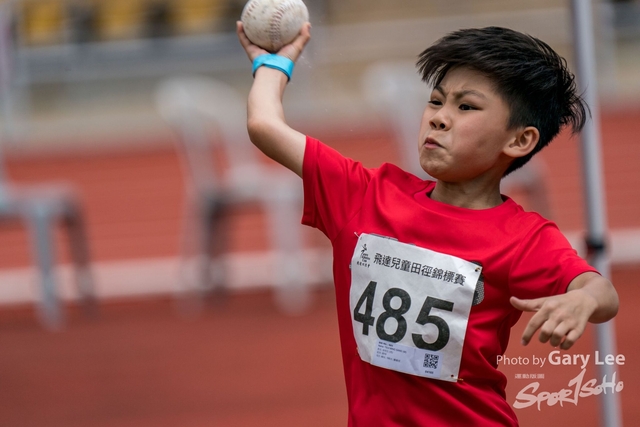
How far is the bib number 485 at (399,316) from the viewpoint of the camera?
1702mm

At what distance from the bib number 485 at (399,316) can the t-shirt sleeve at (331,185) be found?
0.54 ft

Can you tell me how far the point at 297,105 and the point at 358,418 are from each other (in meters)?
8.75

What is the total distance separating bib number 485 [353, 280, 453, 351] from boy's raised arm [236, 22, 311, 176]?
0.96ft

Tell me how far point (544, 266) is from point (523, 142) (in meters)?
0.28

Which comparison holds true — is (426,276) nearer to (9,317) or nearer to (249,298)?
(249,298)

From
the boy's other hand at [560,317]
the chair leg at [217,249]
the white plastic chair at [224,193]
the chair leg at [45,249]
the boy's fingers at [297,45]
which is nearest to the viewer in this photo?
the boy's other hand at [560,317]

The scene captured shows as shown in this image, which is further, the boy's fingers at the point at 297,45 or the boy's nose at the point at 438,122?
the boy's fingers at the point at 297,45

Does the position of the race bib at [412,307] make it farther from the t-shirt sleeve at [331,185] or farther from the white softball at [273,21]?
the white softball at [273,21]

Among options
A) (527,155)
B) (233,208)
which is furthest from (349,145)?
(527,155)

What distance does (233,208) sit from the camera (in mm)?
6086

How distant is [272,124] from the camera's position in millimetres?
1789

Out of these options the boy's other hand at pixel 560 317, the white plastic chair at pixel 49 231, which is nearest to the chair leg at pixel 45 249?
the white plastic chair at pixel 49 231

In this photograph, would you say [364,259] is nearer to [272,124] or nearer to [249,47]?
[272,124]

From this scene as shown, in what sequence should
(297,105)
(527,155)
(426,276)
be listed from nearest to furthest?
(426,276), (527,155), (297,105)
